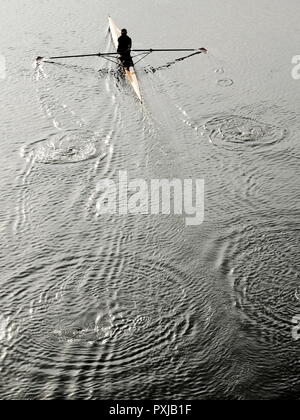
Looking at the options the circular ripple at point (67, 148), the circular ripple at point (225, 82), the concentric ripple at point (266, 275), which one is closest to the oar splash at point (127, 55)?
the circular ripple at point (225, 82)

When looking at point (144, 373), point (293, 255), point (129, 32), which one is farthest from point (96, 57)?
point (144, 373)

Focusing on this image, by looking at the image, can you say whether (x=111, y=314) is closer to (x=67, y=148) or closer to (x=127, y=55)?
(x=67, y=148)

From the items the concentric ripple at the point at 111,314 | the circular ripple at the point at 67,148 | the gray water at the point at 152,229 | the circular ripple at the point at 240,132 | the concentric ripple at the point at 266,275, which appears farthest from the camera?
Result: the circular ripple at the point at 240,132

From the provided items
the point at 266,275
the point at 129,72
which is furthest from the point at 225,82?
the point at 266,275

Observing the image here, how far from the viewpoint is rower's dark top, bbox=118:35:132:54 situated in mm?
18344

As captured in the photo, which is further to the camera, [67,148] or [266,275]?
[67,148]

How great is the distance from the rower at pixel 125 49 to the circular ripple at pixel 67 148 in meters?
4.23

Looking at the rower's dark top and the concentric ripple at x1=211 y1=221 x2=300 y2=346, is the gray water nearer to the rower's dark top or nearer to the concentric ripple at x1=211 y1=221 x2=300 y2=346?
the concentric ripple at x1=211 y1=221 x2=300 y2=346

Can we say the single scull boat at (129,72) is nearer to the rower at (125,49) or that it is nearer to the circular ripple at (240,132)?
the rower at (125,49)

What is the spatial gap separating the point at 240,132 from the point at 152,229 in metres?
4.86

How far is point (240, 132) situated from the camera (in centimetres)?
1534

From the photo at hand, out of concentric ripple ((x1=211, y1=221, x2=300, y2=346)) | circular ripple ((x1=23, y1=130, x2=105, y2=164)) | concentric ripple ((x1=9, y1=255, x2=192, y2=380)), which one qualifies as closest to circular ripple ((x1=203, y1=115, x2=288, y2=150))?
circular ripple ((x1=23, y1=130, x2=105, y2=164))

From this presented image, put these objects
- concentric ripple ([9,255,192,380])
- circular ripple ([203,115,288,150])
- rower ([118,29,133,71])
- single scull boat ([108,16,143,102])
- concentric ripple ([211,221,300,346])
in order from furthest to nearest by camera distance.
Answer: rower ([118,29,133,71]) → single scull boat ([108,16,143,102]) → circular ripple ([203,115,288,150]) → concentric ripple ([211,221,300,346]) → concentric ripple ([9,255,192,380])

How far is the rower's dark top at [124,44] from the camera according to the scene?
1834 cm
